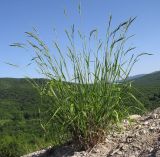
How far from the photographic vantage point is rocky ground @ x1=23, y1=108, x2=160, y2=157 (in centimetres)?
394

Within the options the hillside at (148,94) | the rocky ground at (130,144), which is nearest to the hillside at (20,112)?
the hillside at (148,94)

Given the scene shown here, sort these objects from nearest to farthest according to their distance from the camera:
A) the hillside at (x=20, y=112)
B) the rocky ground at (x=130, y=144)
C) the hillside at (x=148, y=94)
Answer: the rocky ground at (x=130, y=144)
the hillside at (x=148, y=94)
the hillside at (x=20, y=112)

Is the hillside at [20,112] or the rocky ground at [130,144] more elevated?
the rocky ground at [130,144]

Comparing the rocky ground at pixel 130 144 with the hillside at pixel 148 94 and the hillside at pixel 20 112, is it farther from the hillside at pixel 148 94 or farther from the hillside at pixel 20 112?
the hillside at pixel 20 112

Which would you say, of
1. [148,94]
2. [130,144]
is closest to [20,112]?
[148,94]

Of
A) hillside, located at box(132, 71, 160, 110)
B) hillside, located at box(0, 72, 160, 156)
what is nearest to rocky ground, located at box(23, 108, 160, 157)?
hillside, located at box(132, 71, 160, 110)

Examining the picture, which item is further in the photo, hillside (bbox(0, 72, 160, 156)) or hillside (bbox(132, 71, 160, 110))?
hillside (bbox(0, 72, 160, 156))

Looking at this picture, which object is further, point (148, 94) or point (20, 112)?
point (20, 112)

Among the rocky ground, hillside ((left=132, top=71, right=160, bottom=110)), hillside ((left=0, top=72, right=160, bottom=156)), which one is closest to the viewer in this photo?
the rocky ground

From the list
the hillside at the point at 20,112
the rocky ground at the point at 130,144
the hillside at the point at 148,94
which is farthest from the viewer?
the hillside at the point at 20,112

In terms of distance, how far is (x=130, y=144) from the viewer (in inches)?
163

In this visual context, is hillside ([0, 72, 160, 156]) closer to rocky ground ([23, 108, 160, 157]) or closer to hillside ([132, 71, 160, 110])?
hillside ([132, 71, 160, 110])

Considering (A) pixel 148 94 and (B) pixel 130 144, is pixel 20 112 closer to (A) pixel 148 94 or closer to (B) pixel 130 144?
(A) pixel 148 94

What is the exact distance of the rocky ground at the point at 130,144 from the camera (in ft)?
12.9
